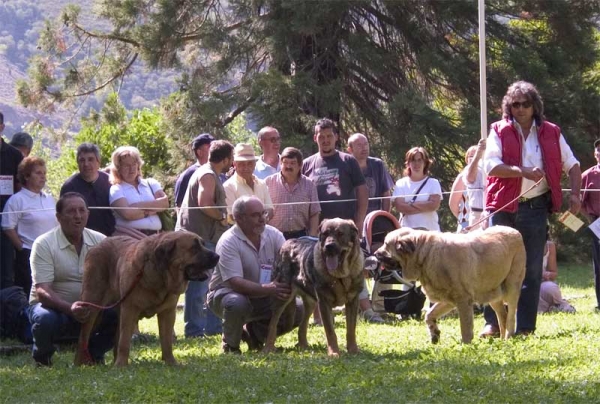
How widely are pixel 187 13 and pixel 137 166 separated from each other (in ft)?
34.7

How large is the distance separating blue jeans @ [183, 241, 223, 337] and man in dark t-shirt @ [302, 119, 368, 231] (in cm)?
147

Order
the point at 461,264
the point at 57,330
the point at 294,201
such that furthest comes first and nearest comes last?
the point at 294,201
the point at 461,264
the point at 57,330

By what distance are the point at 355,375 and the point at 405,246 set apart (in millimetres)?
1822

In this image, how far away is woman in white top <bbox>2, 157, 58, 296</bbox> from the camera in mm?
10547

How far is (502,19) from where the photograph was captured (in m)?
21.1

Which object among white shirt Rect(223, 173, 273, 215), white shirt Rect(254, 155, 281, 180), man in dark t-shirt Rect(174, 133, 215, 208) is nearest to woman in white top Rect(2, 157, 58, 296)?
man in dark t-shirt Rect(174, 133, 215, 208)

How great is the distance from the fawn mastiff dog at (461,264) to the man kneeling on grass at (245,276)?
100cm

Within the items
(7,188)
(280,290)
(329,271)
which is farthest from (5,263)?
(329,271)

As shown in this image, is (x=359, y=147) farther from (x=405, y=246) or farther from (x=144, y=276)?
(x=144, y=276)

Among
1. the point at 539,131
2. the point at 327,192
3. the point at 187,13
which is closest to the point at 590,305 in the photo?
the point at 327,192

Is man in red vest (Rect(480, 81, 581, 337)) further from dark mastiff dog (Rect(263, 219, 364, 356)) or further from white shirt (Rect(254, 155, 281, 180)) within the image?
white shirt (Rect(254, 155, 281, 180))

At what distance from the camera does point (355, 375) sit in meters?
7.05

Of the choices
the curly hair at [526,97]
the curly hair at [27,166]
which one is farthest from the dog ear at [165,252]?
the curly hair at [27,166]

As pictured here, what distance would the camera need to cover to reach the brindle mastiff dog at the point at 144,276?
7.66m
